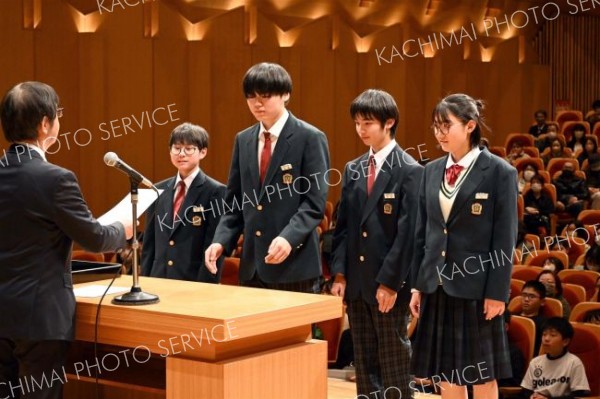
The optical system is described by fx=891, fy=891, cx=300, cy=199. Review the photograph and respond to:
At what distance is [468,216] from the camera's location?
304cm

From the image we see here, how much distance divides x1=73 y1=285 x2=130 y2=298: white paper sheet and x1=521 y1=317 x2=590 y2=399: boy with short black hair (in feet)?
7.89

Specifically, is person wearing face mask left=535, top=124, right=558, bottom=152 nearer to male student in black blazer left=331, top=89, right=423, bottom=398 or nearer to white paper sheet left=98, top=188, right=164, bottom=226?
male student in black blazer left=331, top=89, right=423, bottom=398

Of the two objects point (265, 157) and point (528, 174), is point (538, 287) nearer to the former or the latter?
point (265, 157)

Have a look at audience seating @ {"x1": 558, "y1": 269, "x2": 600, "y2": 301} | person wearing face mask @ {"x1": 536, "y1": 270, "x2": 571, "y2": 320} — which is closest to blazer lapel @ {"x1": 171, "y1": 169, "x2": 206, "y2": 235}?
person wearing face mask @ {"x1": 536, "y1": 270, "x2": 571, "y2": 320}

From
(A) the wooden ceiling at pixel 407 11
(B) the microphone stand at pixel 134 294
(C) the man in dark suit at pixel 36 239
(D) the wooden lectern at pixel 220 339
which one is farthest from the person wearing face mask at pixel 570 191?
(C) the man in dark suit at pixel 36 239

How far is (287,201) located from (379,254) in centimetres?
42

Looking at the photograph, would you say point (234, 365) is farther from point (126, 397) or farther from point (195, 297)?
point (126, 397)

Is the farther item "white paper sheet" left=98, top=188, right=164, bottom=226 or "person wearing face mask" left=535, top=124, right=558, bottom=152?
"person wearing face mask" left=535, top=124, right=558, bottom=152

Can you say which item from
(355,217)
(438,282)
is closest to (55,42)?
(355,217)

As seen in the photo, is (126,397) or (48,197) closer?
(48,197)

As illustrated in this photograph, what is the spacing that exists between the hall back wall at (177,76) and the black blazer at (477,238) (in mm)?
5930

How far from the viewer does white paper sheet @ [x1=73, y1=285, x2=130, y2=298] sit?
263 centimetres

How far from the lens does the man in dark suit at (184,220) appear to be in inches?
144

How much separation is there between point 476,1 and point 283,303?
10551 mm
